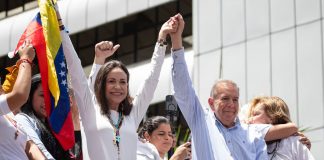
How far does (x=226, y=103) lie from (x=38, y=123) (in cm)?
170

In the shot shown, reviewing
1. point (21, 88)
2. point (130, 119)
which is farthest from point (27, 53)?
point (130, 119)

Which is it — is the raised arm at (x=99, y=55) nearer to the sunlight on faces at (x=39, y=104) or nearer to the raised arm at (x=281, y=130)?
the sunlight on faces at (x=39, y=104)

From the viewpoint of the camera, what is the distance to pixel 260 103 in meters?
8.74

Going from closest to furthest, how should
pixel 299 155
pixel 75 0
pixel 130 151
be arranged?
pixel 130 151, pixel 299 155, pixel 75 0

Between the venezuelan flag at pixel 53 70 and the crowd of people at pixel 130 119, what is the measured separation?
114 millimetres

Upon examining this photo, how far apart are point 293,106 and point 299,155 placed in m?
14.6

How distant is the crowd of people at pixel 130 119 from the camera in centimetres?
768

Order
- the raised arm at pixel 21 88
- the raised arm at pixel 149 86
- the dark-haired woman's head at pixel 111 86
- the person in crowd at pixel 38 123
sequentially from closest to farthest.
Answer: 1. the raised arm at pixel 21 88
2. the person in crowd at pixel 38 123
3. the dark-haired woman's head at pixel 111 86
4. the raised arm at pixel 149 86

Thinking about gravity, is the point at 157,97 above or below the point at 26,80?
above

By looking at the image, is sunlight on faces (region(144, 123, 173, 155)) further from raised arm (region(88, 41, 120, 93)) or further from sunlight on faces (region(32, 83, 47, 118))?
sunlight on faces (region(32, 83, 47, 118))

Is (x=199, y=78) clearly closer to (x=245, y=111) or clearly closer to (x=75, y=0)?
(x=75, y=0)

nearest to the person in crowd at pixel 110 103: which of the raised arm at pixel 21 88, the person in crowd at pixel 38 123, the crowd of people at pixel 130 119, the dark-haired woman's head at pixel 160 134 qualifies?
the crowd of people at pixel 130 119

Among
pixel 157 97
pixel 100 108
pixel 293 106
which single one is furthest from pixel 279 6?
pixel 100 108

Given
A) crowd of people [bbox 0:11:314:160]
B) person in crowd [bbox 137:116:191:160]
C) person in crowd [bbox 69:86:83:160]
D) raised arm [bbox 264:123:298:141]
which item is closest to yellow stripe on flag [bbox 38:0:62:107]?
crowd of people [bbox 0:11:314:160]
